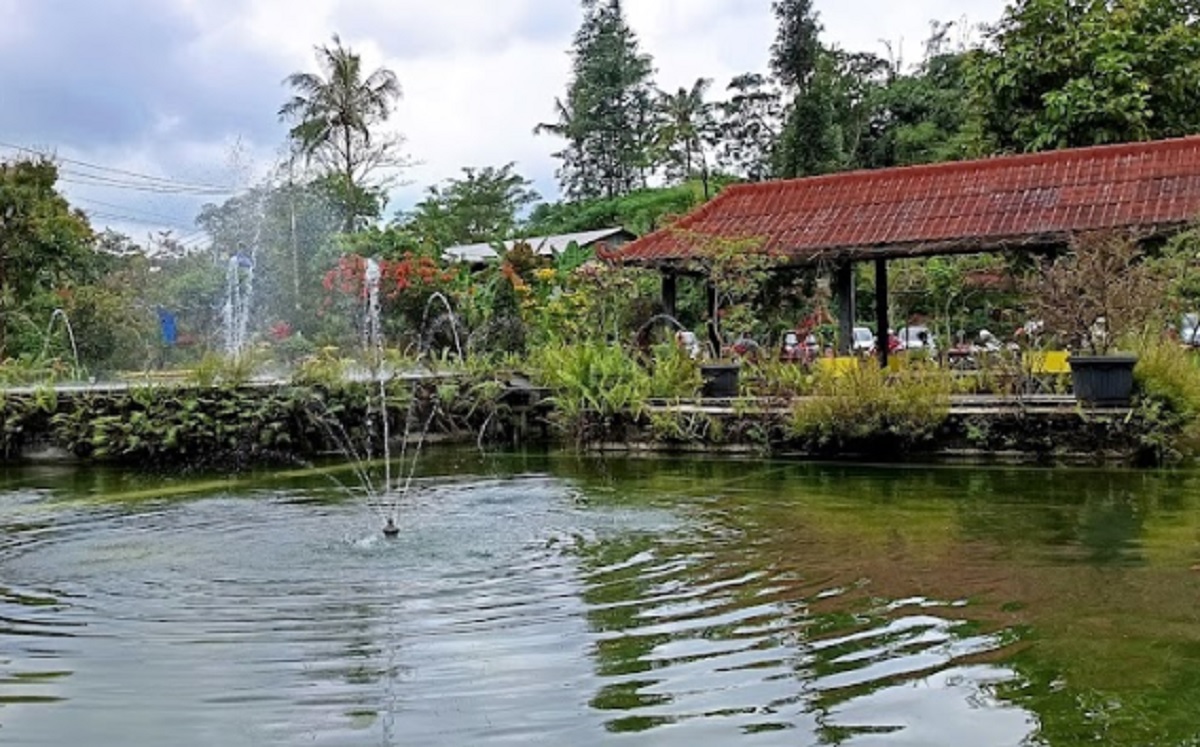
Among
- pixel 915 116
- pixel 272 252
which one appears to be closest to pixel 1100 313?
pixel 272 252

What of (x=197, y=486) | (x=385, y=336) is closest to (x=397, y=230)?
(x=385, y=336)

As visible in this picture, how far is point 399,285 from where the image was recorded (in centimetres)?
1980

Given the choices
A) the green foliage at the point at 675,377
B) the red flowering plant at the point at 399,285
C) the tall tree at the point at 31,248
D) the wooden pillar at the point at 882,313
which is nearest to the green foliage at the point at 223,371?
the green foliage at the point at 675,377

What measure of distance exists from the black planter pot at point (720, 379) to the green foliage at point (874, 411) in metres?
Result: 1.69

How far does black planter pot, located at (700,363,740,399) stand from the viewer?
522 inches

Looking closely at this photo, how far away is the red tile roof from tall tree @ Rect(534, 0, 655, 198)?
30.1 metres

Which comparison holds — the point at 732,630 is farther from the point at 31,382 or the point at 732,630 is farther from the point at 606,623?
the point at 31,382

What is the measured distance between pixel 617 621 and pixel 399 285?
15329mm

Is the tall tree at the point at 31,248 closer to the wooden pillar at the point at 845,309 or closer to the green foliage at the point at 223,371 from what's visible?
the green foliage at the point at 223,371

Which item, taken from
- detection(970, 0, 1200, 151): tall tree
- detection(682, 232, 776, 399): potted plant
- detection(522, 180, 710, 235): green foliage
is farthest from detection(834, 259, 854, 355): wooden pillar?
detection(522, 180, 710, 235): green foliage

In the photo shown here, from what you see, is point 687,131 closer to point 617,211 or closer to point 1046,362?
point 617,211

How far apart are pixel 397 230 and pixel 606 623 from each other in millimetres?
22184

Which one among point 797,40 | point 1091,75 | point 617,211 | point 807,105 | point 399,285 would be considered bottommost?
point 399,285

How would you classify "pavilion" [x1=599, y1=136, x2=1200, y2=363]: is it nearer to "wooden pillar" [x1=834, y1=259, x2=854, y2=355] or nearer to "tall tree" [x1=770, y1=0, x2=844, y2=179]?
"wooden pillar" [x1=834, y1=259, x2=854, y2=355]
